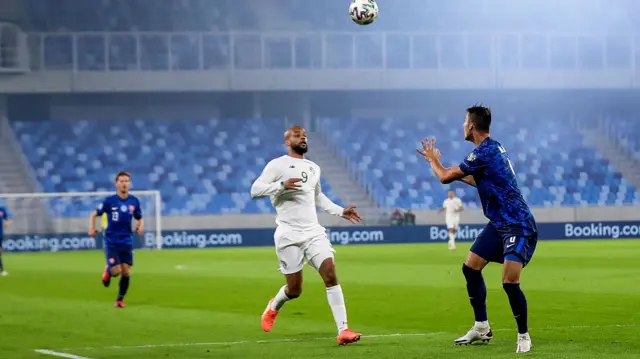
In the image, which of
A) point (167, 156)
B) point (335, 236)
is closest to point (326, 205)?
point (335, 236)

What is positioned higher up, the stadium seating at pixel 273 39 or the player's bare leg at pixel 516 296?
the stadium seating at pixel 273 39

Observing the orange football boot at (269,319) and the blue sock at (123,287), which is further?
the blue sock at (123,287)

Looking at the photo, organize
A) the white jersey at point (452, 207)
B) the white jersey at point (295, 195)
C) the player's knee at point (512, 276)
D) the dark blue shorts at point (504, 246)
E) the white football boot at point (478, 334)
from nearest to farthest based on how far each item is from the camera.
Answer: the player's knee at point (512, 276), the dark blue shorts at point (504, 246), the white football boot at point (478, 334), the white jersey at point (295, 195), the white jersey at point (452, 207)

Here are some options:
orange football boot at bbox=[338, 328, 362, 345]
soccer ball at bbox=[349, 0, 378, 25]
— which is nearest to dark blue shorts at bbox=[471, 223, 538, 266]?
orange football boot at bbox=[338, 328, 362, 345]

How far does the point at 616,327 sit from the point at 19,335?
690cm

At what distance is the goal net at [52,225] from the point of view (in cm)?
4366

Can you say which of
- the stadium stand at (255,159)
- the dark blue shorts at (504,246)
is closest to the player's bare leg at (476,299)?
the dark blue shorts at (504,246)

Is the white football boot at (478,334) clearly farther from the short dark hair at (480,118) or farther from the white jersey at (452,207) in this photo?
the white jersey at (452,207)

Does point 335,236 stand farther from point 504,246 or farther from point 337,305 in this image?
point 504,246

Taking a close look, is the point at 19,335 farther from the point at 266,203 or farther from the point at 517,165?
the point at 517,165

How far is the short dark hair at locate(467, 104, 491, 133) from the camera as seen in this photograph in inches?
416

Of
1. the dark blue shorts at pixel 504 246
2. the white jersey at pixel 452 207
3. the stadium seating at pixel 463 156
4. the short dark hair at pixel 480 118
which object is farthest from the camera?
the stadium seating at pixel 463 156

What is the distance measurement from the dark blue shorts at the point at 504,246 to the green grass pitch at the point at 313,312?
869mm

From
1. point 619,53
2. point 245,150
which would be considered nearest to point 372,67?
point 245,150
